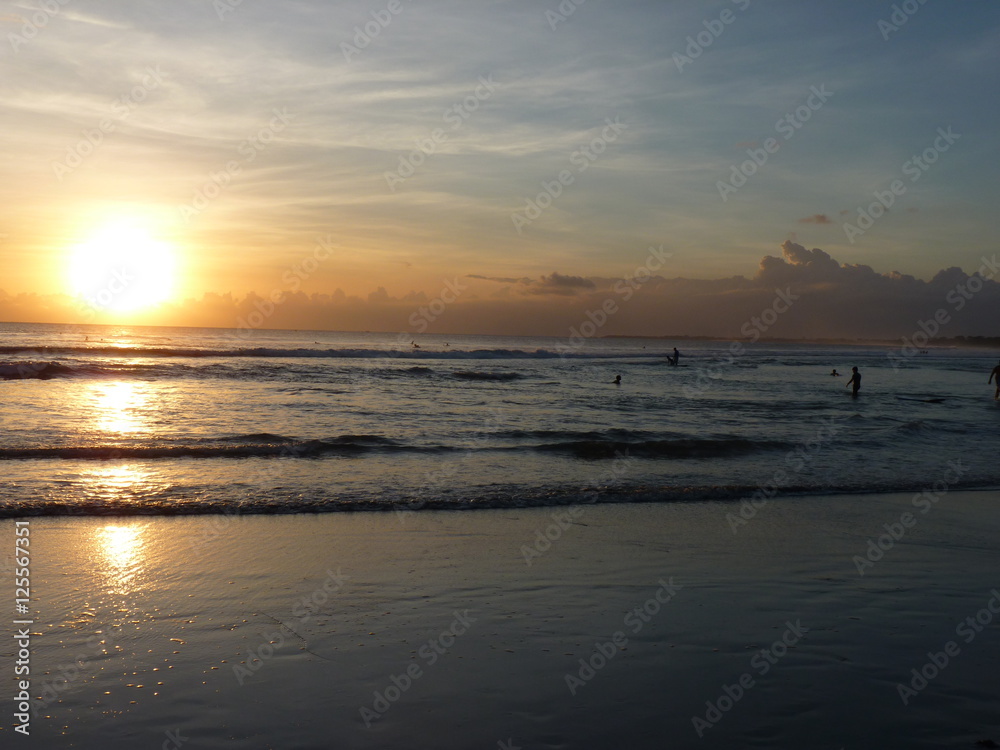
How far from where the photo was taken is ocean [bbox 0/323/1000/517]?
11922 mm

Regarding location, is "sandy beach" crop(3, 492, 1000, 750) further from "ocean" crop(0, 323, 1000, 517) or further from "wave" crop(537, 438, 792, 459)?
"wave" crop(537, 438, 792, 459)

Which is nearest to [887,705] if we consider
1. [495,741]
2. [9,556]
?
[495,741]

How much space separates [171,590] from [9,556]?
2595 millimetres

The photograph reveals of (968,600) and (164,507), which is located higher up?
(164,507)

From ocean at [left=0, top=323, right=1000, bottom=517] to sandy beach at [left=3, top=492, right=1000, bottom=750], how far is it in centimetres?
224

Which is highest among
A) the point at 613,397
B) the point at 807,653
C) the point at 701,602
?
the point at 613,397

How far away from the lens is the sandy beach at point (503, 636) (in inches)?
177

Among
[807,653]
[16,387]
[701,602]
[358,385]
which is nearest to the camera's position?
[807,653]

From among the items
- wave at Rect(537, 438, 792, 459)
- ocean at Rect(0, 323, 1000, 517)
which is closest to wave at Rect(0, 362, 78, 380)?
ocean at Rect(0, 323, 1000, 517)

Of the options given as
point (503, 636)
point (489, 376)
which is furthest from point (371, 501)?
point (489, 376)

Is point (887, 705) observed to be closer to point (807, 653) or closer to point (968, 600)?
point (807, 653)

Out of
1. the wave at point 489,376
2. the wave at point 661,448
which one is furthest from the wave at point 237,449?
the wave at point 489,376

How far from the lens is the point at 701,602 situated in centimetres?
681

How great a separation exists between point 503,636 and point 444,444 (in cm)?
1184
